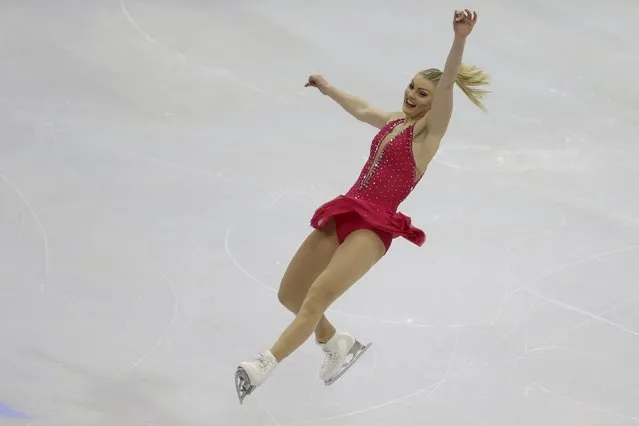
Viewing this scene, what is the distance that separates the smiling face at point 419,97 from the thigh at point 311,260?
22.1 inches

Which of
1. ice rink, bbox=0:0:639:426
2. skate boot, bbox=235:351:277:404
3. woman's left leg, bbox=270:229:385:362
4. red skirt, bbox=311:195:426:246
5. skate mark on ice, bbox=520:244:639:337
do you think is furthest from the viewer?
skate mark on ice, bbox=520:244:639:337

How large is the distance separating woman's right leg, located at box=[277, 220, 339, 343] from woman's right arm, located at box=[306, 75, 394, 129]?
49 centimetres

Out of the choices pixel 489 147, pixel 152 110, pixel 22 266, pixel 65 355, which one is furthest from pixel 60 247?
pixel 489 147

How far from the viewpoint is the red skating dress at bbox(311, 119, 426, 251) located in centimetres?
499

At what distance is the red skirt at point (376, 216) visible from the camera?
16.3 ft

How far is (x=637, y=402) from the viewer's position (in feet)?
18.5

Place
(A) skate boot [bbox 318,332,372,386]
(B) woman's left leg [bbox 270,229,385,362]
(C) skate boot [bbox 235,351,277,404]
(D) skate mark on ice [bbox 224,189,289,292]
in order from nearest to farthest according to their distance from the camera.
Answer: (C) skate boot [bbox 235,351,277,404]
(B) woman's left leg [bbox 270,229,385,362]
(A) skate boot [bbox 318,332,372,386]
(D) skate mark on ice [bbox 224,189,289,292]

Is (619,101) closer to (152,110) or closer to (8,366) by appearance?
(152,110)

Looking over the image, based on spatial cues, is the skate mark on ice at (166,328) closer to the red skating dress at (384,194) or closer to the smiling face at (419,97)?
the red skating dress at (384,194)

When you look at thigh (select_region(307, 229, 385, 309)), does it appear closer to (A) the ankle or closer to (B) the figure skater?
(B) the figure skater

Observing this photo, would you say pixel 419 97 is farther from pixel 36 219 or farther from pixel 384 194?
→ pixel 36 219

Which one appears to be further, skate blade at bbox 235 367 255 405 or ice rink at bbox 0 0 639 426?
ice rink at bbox 0 0 639 426

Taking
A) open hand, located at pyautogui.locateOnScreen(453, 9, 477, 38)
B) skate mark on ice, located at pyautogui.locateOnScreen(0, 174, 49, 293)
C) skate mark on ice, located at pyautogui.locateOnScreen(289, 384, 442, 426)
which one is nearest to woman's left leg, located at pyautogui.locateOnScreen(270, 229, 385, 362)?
skate mark on ice, located at pyautogui.locateOnScreen(289, 384, 442, 426)

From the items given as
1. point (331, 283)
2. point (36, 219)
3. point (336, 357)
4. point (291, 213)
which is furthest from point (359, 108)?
point (36, 219)
